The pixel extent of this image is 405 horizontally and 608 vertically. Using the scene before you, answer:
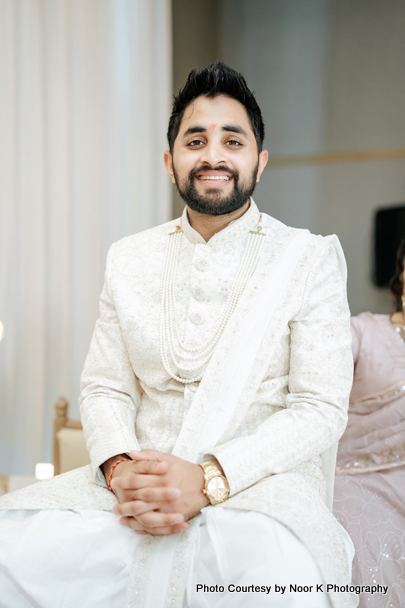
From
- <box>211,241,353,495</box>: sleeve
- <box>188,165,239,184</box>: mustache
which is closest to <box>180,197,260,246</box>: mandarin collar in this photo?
<box>188,165,239,184</box>: mustache

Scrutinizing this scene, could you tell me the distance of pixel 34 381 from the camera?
8.21 feet

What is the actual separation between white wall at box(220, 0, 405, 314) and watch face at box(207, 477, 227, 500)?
194cm

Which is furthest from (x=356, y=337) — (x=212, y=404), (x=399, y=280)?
(x=212, y=404)

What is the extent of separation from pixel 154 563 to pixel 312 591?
296 mm

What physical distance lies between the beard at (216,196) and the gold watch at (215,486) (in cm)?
66

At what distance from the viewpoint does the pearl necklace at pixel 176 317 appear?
4.17 ft

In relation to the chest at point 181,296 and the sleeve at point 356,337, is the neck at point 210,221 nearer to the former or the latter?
the chest at point 181,296

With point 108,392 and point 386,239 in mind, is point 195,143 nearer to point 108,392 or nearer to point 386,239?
point 108,392

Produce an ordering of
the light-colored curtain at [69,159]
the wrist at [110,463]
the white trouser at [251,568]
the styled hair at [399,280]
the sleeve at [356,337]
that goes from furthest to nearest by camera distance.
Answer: the light-colored curtain at [69,159]
the styled hair at [399,280]
the sleeve at [356,337]
the wrist at [110,463]
the white trouser at [251,568]

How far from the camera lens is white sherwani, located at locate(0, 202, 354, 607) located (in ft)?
3.35

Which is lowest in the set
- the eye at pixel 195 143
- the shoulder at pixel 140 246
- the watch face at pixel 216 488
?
the watch face at pixel 216 488

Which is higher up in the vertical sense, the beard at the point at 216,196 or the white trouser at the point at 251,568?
the beard at the point at 216,196

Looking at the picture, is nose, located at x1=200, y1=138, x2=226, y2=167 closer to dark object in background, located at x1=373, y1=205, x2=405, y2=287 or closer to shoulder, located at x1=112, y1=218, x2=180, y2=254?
shoulder, located at x1=112, y1=218, x2=180, y2=254

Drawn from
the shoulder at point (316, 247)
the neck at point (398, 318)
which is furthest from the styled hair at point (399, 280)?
the shoulder at point (316, 247)
